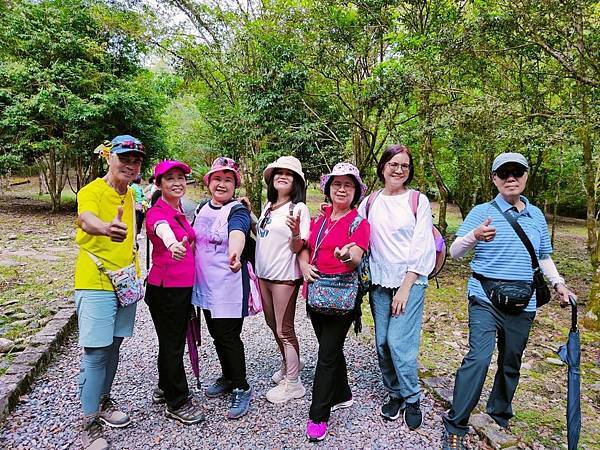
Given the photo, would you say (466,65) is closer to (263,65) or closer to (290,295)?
(263,65)

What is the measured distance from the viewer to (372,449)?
296 centimetres

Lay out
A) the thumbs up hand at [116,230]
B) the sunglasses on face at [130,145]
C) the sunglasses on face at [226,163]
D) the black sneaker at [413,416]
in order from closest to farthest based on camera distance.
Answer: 1. the thumbs up hand at [116,230]
2. the sunglasses on face at [130,145]
3. the black sneaker at [413,416]
4. the sunglasses on face at [226,163]

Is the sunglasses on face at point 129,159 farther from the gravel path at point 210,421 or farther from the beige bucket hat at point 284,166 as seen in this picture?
the gravel path at point 210,421

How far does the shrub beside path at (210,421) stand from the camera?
299 cm

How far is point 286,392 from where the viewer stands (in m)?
3.56

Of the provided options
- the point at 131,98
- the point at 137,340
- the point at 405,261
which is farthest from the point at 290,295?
the point at 131,98

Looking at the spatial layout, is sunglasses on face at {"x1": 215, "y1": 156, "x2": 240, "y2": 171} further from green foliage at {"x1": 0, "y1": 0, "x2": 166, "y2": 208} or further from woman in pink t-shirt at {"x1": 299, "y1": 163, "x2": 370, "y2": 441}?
green foliage at {"x1": 0, "y1": 0, "x2": 166, "y2": 208}

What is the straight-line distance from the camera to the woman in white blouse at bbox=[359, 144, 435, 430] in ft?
9.75

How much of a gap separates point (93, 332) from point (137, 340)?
8.02 feet

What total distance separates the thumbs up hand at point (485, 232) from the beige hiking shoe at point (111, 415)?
292cm

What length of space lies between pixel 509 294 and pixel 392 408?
4.29 ft

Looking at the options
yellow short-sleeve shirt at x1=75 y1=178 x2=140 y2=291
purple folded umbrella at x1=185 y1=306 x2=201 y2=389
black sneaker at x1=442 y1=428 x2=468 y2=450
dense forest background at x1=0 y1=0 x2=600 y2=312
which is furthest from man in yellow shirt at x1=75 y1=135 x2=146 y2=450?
dense forest background at x1=0 y1=0 x2=600 y2=312

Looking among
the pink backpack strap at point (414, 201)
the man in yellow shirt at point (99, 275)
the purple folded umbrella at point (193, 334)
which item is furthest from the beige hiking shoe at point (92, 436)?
the pink backpack strap at point (414, 201)

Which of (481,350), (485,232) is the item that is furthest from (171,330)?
(485,232)
